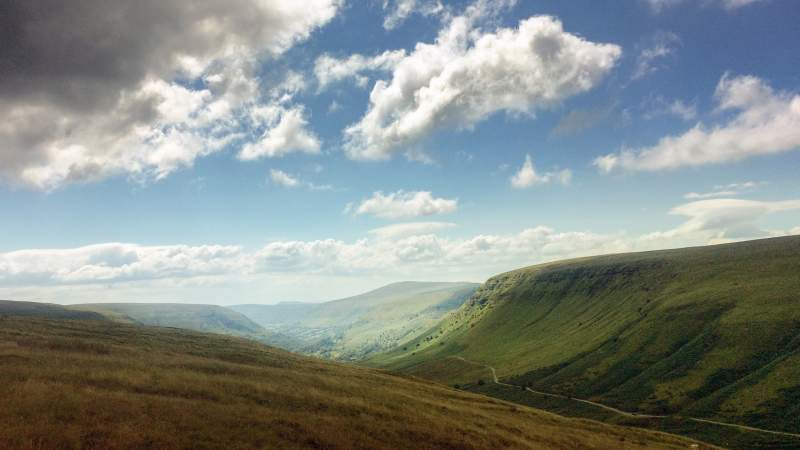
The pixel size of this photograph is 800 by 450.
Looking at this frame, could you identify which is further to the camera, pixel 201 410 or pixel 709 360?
pixel 709 360

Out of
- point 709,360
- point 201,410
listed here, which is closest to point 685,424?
point 709,360

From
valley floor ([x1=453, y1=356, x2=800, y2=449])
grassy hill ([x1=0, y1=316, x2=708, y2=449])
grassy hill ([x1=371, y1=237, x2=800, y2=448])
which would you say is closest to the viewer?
grassy hill ([x1=0, y1=316, x2=708, y2=449])

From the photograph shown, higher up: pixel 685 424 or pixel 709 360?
pixel 709 360

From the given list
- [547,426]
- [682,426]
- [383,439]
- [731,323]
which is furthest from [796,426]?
[383,439]

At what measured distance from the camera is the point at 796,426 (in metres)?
95.6

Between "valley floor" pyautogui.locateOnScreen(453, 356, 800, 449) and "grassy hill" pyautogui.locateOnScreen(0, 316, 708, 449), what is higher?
"grassy hill" pyautogui.locateOnScreen(0, 316, 708, 449)

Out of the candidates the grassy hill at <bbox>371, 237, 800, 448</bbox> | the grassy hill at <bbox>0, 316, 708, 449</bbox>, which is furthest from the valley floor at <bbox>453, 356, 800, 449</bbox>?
the grassy hill at <bbox>0, 316, 708, 449</bbox>

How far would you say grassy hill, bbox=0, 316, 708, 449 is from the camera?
2445 centimetres

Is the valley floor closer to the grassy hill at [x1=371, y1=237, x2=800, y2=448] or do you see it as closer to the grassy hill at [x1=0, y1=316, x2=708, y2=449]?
the grassy hill at [x1=371, y1=237, x2=800, y2=448]

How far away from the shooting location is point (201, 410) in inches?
1177

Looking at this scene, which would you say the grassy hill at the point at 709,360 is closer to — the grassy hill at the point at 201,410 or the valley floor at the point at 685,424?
the valley floor at the point at 685,424

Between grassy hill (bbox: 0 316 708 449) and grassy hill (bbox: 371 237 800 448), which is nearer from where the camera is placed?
grassy hill (bbox: 0 316 708 449)

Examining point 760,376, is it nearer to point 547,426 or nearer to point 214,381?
point 547,426

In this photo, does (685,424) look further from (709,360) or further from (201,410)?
(201,410)
